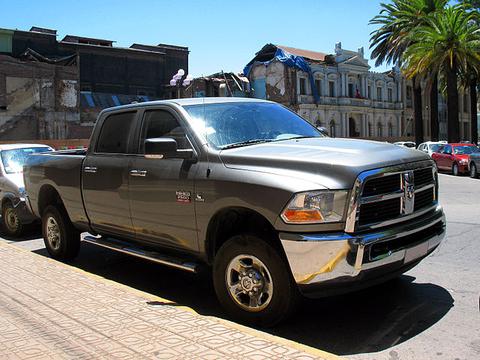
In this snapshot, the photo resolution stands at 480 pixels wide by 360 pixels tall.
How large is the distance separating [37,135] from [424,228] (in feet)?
166

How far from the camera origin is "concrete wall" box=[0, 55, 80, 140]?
161 ft

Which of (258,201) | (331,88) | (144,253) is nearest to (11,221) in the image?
(144,253)

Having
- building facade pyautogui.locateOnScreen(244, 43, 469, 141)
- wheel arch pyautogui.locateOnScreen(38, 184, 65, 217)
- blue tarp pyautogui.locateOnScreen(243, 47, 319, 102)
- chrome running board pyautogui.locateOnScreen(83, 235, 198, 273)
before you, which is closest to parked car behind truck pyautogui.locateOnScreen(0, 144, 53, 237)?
wheel arch pyautogui.locateOnScreen(38, 184, 65, 217)

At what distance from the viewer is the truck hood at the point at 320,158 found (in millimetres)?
4152

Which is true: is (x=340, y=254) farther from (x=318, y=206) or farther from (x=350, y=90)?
(x=350, y=90)

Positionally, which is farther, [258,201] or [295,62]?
[295,62]

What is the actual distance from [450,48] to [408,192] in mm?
30647


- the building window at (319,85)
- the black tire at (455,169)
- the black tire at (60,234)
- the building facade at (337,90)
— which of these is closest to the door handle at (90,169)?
the black tire at (60,234)

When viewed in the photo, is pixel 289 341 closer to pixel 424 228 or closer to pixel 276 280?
pixel 276 280

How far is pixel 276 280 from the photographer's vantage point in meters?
4.35

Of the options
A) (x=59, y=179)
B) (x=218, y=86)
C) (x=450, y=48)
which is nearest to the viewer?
(x=59, y=179)

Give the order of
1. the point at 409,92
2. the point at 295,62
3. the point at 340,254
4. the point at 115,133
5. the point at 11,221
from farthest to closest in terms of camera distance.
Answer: the point at 409,92
the point at 295,62
the point at 11,221
the point at 115,133
the point at 340,254

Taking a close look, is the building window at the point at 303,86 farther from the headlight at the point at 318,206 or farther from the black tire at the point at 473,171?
the headlight at the point at 318,206

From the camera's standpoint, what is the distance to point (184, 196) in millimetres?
5094
